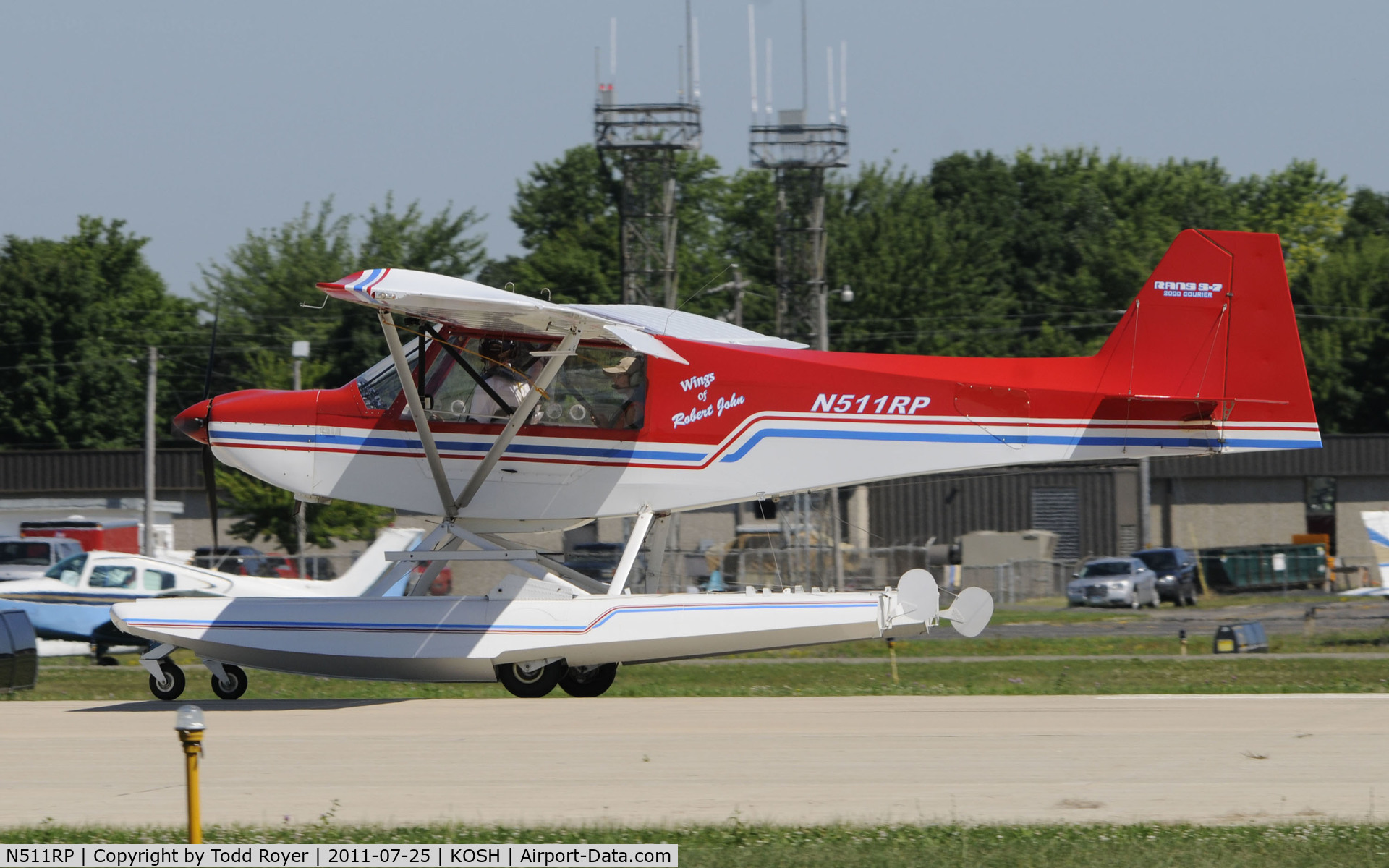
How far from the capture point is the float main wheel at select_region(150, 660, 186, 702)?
14250 mm

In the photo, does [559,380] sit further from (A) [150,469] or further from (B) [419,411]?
(A) [150,469]

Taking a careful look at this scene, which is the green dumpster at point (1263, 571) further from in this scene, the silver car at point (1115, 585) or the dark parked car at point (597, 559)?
the dark parked car at point (597, 559)

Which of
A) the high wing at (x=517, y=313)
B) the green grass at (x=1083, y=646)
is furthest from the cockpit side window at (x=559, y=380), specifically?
the green grass at (x=1083, y=646)

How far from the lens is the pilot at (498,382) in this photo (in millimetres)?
13961

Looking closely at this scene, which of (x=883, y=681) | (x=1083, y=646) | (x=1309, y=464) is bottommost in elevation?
(x=1083, y=646)

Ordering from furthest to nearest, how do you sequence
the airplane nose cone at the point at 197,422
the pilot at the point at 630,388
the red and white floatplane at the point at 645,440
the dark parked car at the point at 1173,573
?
the dark parked car at the point at 1173,573 < the airplane nose cone at the point at 197,422 < the pilot at the point at 630,388 < the red and white floatplane at the point at 645,440

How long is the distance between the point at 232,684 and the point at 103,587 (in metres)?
10.8

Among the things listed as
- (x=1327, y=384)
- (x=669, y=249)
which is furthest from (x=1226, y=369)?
(x=1327, y=384)

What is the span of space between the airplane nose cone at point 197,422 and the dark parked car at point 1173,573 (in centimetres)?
2854

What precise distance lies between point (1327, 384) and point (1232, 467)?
48.0 ft

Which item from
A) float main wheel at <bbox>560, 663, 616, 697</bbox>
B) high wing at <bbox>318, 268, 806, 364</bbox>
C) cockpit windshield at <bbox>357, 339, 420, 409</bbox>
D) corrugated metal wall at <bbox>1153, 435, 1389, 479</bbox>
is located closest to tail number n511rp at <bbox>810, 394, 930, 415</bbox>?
high wing at <bbox>318, 268, 806, 364</bbox>

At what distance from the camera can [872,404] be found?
13.8 metres

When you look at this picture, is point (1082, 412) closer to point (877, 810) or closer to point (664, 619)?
point (664, 619)

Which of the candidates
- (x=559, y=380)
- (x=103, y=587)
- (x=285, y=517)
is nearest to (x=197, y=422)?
(x=559, y=380)
